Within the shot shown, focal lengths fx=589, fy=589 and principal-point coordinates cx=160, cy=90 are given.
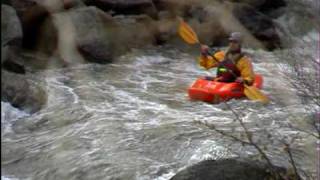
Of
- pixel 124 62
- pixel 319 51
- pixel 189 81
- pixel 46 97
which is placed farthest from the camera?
pixel 124 62

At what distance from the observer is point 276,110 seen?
442cm

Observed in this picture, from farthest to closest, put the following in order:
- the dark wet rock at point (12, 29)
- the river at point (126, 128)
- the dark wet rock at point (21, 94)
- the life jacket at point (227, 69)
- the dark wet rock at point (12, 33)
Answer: the dark wet rock at point (12, 29)
the dark wet rock at point (12, 33)
the life jacket at point (227, 69)
the dark wet rock at point (21, 94)
the river at point (126, 128)

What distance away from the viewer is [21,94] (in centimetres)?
485

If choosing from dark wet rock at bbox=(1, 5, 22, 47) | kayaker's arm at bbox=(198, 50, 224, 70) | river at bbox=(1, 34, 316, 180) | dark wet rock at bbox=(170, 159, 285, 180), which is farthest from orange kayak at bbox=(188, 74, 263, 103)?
dark wet rock at bbox=(170, 159, 285, 180)

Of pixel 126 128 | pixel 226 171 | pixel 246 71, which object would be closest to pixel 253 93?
pixel 246 71

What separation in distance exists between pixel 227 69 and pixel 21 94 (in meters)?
1.78

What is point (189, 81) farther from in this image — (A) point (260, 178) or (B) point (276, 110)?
(A) point (260, 178)

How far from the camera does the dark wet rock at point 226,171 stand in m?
2.42

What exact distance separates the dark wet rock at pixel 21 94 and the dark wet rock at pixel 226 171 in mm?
2412

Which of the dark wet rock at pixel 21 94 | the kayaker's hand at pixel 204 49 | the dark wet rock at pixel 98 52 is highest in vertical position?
the kayaker's hand at pixel 204 49

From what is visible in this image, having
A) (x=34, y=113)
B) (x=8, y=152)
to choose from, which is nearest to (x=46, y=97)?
(x=34, y=113)

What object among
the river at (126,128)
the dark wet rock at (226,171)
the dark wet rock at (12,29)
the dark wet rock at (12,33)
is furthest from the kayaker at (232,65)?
the dark wet rock at (226,171)

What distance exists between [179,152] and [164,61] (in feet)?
10.9

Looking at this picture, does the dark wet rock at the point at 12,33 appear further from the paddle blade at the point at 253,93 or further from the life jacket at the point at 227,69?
the paddle blade at the point at 253,93
